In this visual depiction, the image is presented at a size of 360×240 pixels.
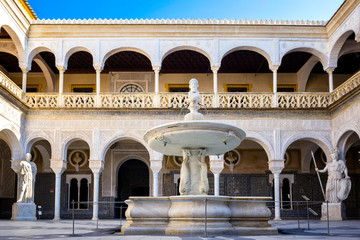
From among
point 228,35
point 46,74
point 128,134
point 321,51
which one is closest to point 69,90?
point 46,74

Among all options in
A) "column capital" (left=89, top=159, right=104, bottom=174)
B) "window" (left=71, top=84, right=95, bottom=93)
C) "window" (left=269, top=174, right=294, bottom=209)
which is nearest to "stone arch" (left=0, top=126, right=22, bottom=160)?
"column capital" (left=89, top=159, right=104, bottom=174)

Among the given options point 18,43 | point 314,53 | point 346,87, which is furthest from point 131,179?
point 346,87

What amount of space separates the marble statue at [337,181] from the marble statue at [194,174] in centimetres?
712

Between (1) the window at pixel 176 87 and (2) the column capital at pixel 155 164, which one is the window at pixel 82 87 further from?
(2) the column capital at pixel 155 164

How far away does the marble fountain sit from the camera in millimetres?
7457

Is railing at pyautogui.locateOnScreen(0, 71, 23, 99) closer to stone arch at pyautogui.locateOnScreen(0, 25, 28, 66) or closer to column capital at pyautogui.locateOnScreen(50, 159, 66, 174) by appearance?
stone arch at pyautogui.locateOnScreen(0, 25, 28, 66)

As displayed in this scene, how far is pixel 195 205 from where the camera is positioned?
297 inches

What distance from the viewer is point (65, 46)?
1656cm

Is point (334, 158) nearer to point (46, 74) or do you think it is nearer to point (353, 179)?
point (353, 179)

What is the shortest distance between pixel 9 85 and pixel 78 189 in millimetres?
5813

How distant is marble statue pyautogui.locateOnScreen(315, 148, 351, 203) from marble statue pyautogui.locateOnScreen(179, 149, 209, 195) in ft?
23.3

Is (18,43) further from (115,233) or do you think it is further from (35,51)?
(115,233)

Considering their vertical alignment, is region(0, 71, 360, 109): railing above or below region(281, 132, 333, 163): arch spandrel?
above

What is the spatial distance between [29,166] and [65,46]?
420 cm
